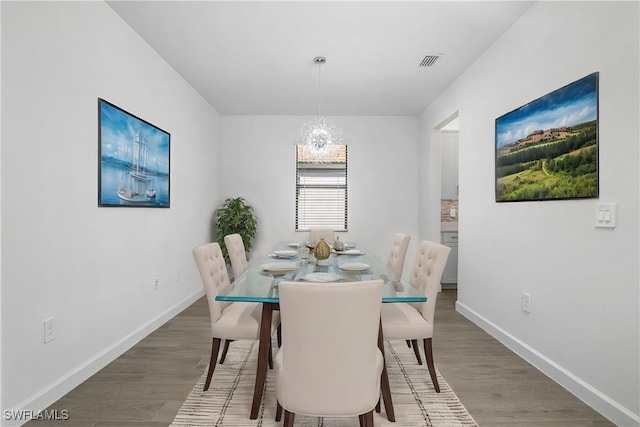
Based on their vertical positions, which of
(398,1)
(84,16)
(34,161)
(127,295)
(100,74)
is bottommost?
(127,295)

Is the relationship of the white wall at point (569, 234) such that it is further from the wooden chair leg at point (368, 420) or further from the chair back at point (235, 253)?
the chair back at point (235, 253)

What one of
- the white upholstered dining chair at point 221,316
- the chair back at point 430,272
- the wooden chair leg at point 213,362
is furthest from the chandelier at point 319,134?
the wooden chair leg at point 213,362

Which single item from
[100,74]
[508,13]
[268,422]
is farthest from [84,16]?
[508,13]

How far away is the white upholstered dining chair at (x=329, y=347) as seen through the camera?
1406 mm

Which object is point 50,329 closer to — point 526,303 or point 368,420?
point 368,420

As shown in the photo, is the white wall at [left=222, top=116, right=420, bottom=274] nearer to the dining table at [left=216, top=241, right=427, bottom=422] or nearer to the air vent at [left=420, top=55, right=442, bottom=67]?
the air vent at [left=420, top=55, right=442, bottom=67]

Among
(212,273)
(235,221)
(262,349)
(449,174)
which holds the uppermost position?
(449,174)

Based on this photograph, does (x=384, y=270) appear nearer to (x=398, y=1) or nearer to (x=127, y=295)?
(x=398, y=1)

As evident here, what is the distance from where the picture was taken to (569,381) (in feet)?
7.62

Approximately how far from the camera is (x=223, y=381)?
8.00ft

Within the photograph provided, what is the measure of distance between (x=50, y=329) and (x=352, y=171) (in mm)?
4627

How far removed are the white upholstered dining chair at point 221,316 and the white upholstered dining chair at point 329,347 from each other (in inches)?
28.0

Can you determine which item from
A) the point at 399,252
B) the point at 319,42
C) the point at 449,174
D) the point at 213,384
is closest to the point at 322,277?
the point at 213,384

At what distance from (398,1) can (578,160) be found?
1655 millimetres
